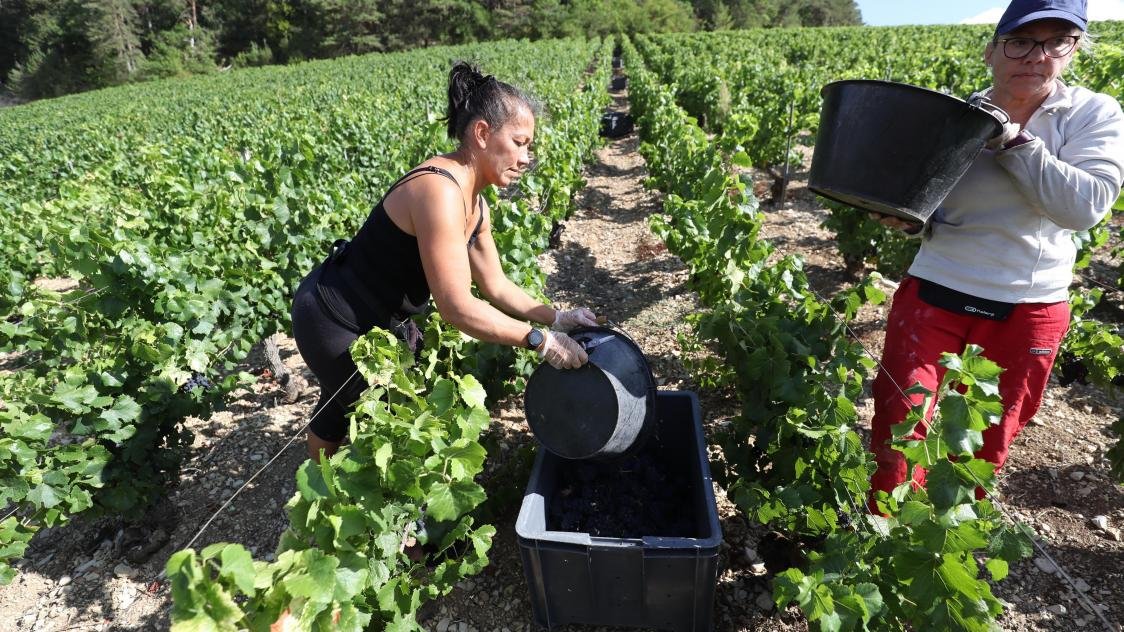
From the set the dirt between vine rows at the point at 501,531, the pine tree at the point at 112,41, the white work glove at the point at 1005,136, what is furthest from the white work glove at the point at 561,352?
the pine tree at the point at 112,41

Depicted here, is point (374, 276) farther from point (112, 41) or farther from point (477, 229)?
point (112, 41)

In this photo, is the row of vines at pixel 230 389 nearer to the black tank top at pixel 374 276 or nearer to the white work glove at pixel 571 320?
the black tank top at pixel 374 276

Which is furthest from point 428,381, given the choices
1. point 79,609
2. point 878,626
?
point 79,609

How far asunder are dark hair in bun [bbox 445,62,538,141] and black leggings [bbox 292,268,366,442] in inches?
30.5

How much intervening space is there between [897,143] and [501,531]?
2.20m

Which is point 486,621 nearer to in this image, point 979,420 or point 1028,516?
point 979,420

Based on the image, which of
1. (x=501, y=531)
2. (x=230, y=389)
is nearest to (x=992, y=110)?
(x=501, y=531)

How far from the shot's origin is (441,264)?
1771 millimetres

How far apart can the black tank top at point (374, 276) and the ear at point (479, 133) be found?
8.6 inches

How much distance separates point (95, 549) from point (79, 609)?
38 centimetres

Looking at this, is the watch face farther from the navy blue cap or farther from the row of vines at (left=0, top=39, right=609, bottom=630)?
the navy blue cap

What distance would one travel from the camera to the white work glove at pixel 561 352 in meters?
1.88

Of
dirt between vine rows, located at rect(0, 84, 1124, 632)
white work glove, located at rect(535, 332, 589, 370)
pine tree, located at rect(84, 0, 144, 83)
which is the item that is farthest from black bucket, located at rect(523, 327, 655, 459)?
pine tree, located at rect(84, 0, 144, 83)

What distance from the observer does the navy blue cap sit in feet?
5.25
